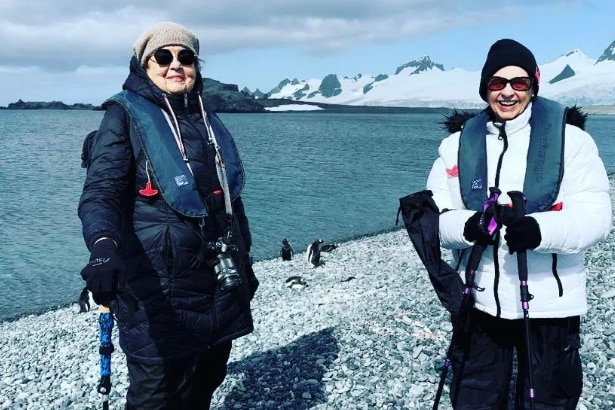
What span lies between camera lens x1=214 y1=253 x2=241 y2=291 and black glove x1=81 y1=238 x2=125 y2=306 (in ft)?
2.60

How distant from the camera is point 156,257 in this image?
12.9 ft

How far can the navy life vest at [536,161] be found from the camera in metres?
4.00

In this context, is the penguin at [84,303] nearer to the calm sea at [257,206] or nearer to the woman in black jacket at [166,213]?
the calm sea at [257,206]

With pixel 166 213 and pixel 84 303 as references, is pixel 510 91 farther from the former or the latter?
pixel 84 303

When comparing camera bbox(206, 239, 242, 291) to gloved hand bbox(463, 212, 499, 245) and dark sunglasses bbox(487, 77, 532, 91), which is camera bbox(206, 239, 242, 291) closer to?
gloved hand bbox(463, 212, 499, 245)

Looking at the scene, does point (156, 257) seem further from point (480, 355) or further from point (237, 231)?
point (480, 355)

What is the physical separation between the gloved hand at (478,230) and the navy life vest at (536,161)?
0.76 ft

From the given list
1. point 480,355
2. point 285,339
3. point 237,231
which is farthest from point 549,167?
point 285,339

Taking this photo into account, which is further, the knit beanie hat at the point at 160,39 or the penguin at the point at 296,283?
the penguin at the point at 296,283

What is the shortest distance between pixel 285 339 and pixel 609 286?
6.94 m

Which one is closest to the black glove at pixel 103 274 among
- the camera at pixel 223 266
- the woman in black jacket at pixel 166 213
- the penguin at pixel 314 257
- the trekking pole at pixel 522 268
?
the woman in black jacket at pixel 166 213

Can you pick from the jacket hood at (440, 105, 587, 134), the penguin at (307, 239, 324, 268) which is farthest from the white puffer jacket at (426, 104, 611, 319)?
the penguin at (307, 239, 324, 268)

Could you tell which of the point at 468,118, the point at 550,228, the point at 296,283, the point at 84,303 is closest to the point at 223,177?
the point at 468,118

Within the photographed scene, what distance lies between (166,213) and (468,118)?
2.78 meters
